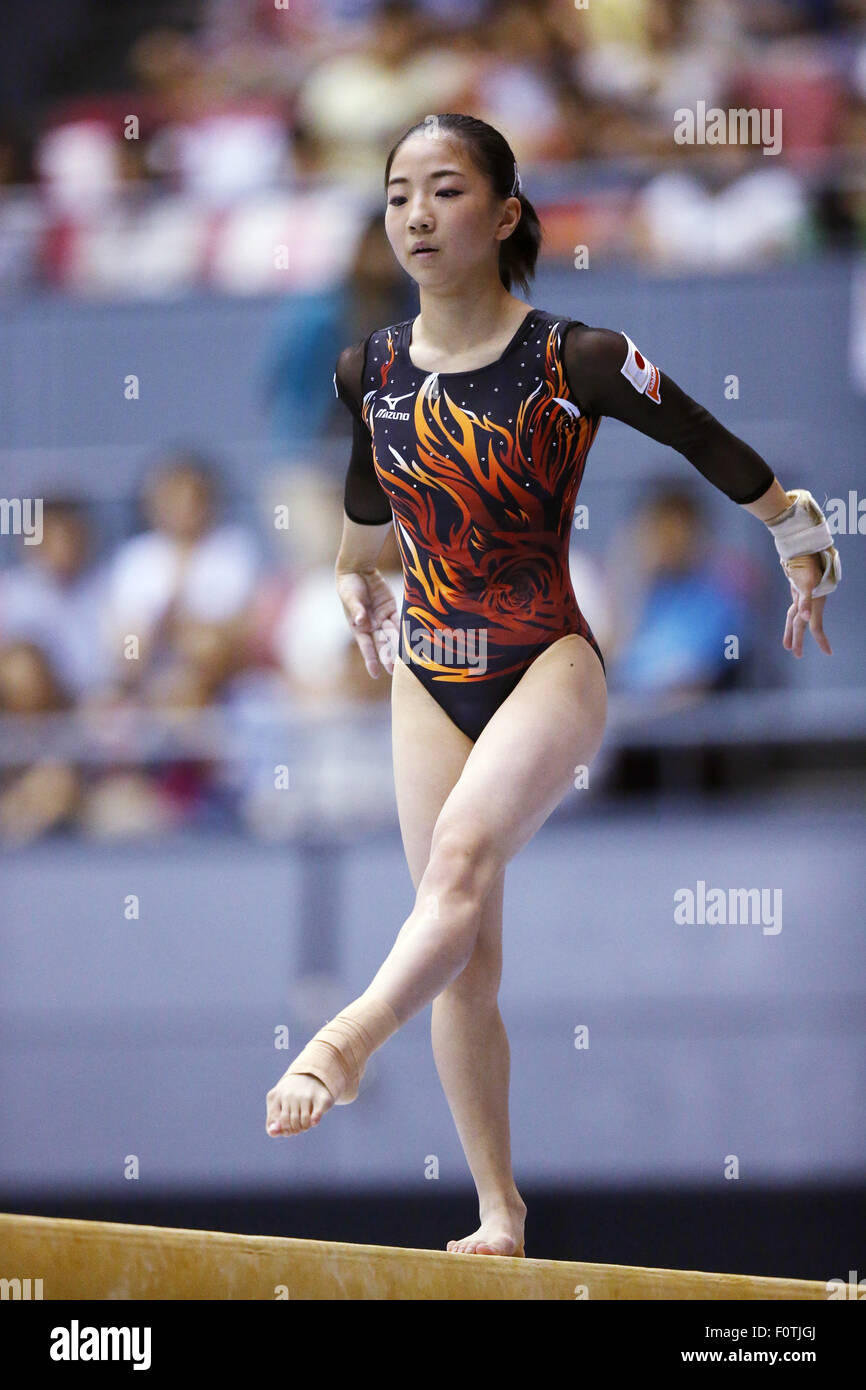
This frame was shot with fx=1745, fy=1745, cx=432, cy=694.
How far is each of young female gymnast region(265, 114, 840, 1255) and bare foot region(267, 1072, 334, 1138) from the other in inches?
10.7

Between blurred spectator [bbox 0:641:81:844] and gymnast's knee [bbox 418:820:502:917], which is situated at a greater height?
blurred spectator [bbox 0:641:81:844]

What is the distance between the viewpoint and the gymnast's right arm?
298cm

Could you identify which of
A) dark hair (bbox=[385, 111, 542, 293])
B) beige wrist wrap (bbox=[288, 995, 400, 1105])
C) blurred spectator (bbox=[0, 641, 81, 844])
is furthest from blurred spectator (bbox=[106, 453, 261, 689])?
beige wrist wrap (bbox=[288, 995, 400, 1105])

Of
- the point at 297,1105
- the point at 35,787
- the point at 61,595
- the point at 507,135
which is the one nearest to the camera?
the point at 297,1105

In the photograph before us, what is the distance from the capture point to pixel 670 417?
8.79 ft

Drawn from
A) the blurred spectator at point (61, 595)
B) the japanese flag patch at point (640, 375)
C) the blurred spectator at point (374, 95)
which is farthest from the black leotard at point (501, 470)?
the blurred spectator at point (374, 95)

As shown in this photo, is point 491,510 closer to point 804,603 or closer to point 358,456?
point 358,456

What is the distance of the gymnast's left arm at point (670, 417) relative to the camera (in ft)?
8.72

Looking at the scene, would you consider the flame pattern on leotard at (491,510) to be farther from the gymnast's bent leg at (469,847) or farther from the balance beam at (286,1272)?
the balance beam at (286,1272)

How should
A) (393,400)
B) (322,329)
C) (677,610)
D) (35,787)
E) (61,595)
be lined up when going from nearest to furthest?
(393,400), (677,610), (322,329), (35,787), (61,595)

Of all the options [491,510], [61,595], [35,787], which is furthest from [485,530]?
[61,595]

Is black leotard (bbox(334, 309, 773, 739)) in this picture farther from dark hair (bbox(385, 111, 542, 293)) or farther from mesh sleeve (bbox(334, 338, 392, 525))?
dark hair (bbox(385, 111, 542, 293))

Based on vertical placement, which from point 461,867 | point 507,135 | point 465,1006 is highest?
point 507,135

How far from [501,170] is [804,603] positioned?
84 cm
